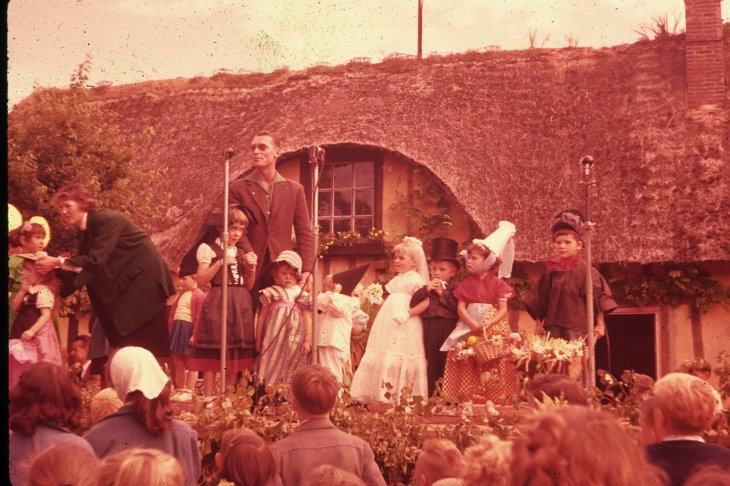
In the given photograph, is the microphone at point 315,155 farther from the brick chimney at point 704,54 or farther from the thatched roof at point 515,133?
the brick chimney at point 704,54

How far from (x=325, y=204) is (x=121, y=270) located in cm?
681

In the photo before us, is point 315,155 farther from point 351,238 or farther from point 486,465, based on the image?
point 351,238

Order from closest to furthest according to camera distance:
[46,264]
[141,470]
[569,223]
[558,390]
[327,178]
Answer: [141,470] → [558,390] → [46,264] → [569,223] → [327,178]

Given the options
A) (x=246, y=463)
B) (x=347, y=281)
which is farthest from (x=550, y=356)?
(x=246, y=463)

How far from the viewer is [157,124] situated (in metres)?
15.7

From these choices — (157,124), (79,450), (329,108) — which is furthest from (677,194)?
(79,450)

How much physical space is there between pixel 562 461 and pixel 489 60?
13237 mm

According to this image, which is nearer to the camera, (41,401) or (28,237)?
(41,401)

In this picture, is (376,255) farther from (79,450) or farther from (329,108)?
(79,450)

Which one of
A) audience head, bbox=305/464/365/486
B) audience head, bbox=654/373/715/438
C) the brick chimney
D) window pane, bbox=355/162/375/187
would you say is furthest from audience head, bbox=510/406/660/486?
the brick chimney

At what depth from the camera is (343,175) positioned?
43.3ft

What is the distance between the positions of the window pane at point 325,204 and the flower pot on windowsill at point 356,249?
695 millimetres

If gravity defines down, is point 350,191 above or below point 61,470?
above

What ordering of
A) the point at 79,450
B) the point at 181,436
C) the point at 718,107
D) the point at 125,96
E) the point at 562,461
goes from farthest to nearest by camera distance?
the point at 125,96 → the point at 718,107 → the point at 181,436 → the point at 79,450 → the point at 562,461
